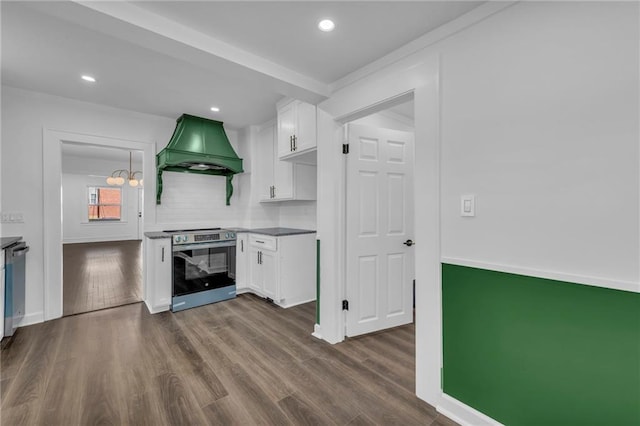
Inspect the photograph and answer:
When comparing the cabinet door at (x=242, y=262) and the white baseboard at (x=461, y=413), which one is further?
the cabinet door at (x=242, y=262)

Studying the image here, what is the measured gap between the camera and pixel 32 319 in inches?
122

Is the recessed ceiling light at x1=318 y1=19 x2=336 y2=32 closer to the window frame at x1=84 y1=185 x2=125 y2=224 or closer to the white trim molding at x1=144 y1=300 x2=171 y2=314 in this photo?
the white trim molding at x1=144 y1=300 x2=171 y2=314

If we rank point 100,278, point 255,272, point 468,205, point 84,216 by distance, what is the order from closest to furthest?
point 468,205 → point 255,272 → point 100,278 → point 84,216

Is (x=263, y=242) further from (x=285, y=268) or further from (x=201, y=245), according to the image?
(x=201, y=245)

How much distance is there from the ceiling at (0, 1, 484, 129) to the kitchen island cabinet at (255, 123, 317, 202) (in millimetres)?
1055

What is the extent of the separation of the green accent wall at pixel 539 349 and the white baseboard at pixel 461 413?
3cm

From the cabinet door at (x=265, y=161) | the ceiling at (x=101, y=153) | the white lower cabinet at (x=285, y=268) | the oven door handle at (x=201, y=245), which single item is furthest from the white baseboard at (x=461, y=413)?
the ceiling at (x=101, y=153)

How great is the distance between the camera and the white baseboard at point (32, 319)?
305 centimetres

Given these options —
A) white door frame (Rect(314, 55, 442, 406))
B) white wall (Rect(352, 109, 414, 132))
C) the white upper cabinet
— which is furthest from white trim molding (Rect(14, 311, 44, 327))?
white wall (Rect(352, 109, 414, 132))

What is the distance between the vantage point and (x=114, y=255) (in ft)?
22.9

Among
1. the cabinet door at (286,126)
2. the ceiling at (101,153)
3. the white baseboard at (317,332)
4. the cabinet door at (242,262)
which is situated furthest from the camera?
the ceiling at (101,153)

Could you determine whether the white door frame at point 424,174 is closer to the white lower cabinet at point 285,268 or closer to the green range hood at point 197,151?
the white lower cabinet at point 285,268

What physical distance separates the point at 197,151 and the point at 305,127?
165 cm

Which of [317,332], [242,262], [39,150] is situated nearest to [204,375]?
[317,332]
